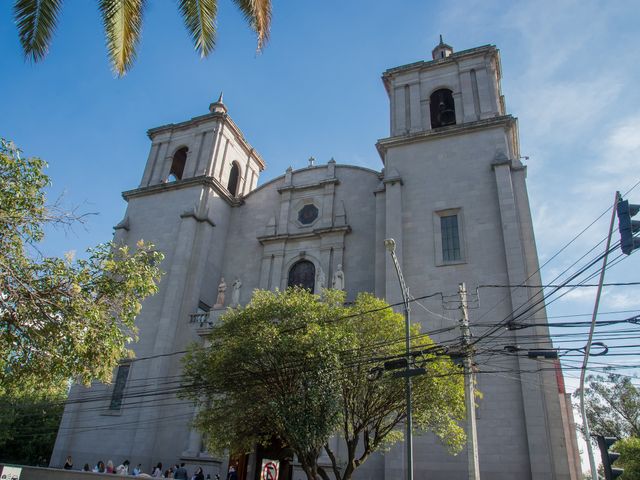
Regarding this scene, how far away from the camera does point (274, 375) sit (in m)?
14.1

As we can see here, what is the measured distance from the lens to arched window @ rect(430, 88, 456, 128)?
2670cm

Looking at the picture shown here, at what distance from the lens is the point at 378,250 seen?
2262cm

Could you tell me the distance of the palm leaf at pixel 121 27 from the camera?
8.91 meters

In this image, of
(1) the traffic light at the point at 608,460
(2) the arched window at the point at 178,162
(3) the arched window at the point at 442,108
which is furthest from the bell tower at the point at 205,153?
(1) the traffic light at the point at 608,460

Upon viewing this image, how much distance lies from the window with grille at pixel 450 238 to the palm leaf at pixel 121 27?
15018mm

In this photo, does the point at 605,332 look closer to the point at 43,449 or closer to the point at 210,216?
the point at 210,216

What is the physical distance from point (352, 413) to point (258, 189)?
1816cm

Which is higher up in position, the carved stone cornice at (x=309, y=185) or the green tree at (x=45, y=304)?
the carved stone cornice at (x=309, y=185)

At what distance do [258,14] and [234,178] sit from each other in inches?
956

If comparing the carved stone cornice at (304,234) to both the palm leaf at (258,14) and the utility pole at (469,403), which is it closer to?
the utility pole at (469,403)

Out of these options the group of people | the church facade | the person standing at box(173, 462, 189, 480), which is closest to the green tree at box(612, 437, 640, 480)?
the church facade

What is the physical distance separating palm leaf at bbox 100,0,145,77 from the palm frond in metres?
0.87

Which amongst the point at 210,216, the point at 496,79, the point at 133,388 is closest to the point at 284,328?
the point at 133,388

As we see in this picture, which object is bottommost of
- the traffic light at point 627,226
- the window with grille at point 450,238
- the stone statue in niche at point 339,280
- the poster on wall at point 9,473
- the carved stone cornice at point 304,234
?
the poster on wall at point 9,473
